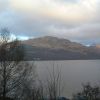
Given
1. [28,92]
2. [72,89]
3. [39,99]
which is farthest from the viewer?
[72,89]

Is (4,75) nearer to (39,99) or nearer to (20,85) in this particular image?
(20,85)

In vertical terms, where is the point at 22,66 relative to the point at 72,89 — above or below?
above

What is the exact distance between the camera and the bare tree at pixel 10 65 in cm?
2786

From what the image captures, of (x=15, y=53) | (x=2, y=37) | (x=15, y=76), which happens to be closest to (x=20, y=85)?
(x=15, y=76)

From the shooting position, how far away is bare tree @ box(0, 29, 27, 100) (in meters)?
27.9

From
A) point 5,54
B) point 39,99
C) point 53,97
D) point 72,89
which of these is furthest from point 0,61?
point 72,89

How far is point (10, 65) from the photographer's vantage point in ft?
A: 93.9

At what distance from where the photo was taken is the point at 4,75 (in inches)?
1092

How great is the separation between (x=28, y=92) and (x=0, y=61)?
14.6 ft

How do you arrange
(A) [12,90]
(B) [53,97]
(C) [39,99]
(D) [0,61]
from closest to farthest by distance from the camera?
(B) [53,97] < (C) [39,99] < (D) [0,61] < (A) [12,90]

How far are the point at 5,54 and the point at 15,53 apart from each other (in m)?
1.18

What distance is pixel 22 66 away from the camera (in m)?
30.1

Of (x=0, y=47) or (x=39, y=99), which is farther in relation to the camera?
(x=0, y=47)

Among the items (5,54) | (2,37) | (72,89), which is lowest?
(72,89)
